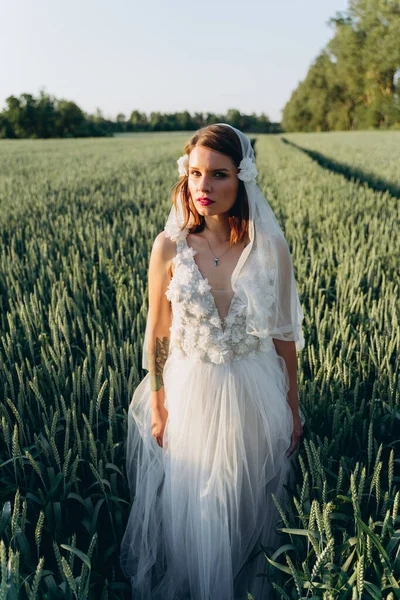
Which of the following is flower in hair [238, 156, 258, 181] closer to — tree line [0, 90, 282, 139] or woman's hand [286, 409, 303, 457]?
woman's hand [286, 409, 303, 457]

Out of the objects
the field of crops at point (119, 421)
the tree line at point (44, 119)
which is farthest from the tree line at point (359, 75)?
the field of crops at point (119, 421)

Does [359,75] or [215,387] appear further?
[359,75]

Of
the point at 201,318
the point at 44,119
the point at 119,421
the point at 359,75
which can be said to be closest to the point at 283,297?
the point at 201,318

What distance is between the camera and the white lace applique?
1.43 metres

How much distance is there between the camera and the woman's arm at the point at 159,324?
1.51 m

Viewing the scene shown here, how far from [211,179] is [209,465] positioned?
85 centimetres

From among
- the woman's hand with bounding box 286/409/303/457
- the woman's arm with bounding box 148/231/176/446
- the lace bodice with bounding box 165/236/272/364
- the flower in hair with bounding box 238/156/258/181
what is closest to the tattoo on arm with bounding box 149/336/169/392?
the woman's arm with bounding box 148/231/176/446

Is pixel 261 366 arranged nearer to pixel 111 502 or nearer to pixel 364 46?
pixel 111 502

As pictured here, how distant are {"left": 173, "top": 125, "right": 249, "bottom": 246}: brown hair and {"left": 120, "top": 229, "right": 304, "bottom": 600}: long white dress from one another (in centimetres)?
10

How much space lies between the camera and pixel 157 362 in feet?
5.27

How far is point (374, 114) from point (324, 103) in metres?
11.5

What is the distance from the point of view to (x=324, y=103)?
2489 inches

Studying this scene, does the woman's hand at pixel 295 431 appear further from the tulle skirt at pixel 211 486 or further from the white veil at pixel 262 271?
the white veil at pixel 262 271

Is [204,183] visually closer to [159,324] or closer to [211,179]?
[211,179]
